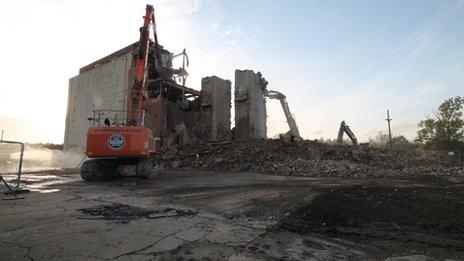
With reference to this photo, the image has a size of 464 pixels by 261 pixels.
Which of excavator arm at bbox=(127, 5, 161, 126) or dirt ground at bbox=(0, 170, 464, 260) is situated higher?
excavator arm at bbox=(127, 5, 161, 126)

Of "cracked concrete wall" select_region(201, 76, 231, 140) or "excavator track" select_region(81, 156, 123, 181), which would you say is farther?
"cracked concrete wall" select_region(201, 76, 231, 140)

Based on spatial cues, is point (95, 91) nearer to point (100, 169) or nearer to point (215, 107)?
point (215, 107)

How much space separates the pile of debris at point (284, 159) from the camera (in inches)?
680

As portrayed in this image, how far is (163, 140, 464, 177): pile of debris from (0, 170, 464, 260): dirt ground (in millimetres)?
8524

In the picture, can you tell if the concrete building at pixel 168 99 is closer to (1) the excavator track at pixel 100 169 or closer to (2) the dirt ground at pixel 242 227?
(1) the excavator track at pixel 100 169

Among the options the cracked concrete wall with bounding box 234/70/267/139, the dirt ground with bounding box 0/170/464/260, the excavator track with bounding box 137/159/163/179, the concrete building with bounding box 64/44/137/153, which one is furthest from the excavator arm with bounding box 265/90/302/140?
the dirt ground with bounding box 0/170/464/260

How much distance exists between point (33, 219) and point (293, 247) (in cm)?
412

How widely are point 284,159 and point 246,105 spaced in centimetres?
630

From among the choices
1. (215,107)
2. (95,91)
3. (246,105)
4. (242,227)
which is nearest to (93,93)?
(95,91)

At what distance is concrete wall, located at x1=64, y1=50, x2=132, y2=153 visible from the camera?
2722 centimetres

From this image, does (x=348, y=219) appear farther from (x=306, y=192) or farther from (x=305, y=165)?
(x=305, y=165)

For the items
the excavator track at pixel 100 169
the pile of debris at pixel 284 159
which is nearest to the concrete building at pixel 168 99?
the pile of debris at pixel 284 159

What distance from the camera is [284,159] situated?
1928 centimetres

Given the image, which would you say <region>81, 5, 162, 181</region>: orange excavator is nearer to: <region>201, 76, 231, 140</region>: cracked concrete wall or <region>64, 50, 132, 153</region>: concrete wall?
<region>201, 76, 231, 140</region>: cracked concrete wall
